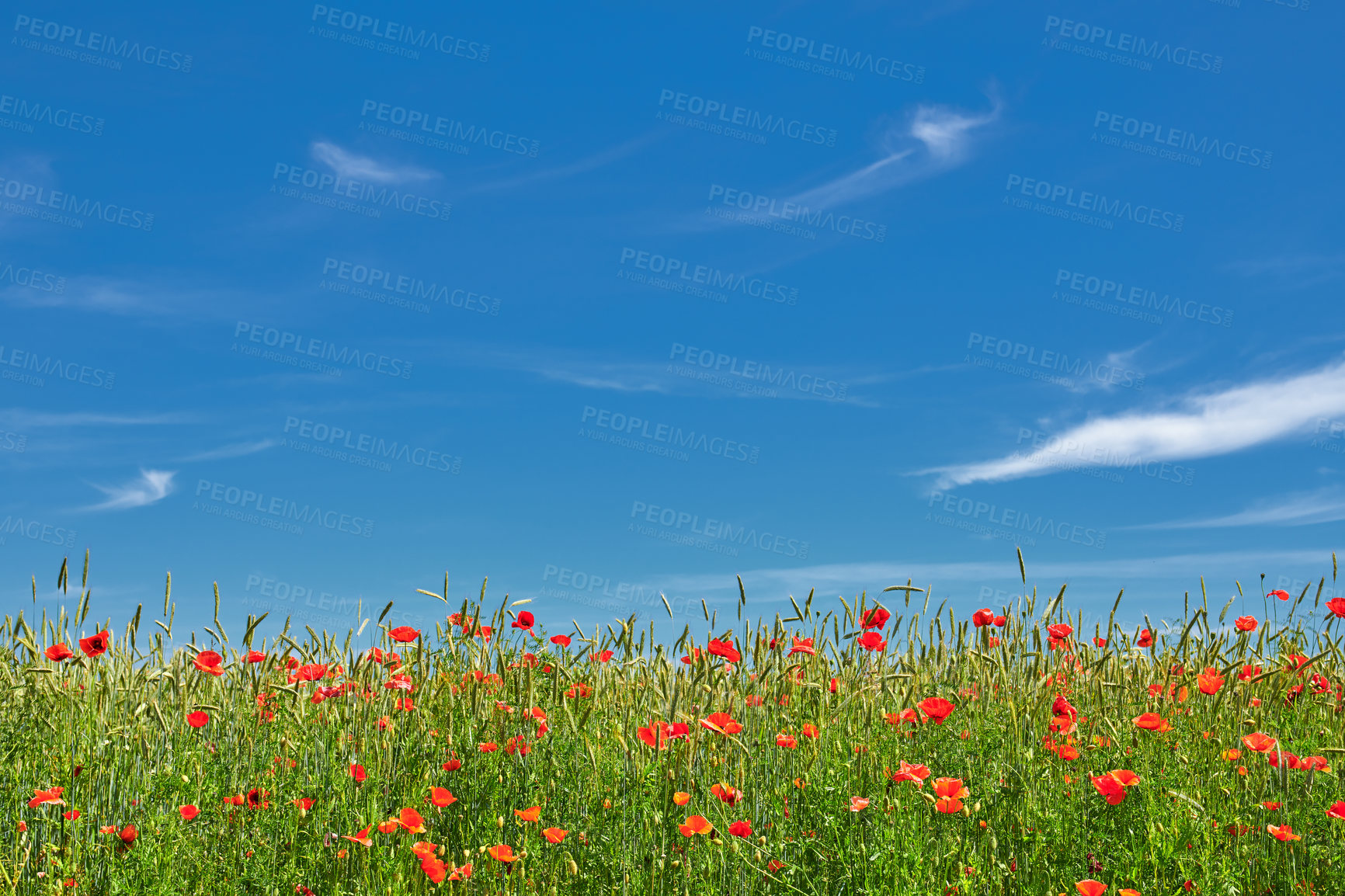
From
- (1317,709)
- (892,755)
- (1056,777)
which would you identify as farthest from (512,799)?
(1317,709)

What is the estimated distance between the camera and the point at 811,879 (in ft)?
12.5

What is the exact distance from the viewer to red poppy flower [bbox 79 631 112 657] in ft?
16.0

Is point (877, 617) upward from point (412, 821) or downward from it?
upward

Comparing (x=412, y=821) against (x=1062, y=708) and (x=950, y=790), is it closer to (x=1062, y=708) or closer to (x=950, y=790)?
(x=950, y=790)

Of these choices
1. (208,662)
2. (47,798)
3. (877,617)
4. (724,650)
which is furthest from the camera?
(877,617)

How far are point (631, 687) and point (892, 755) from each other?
176 cm

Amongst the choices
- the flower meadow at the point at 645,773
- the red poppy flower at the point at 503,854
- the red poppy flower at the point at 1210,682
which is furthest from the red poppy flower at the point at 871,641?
the red poppy flower at the point at 503,854

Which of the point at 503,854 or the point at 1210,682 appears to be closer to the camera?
the point at 503,854

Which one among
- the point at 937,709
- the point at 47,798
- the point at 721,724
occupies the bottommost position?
the point at 47,798

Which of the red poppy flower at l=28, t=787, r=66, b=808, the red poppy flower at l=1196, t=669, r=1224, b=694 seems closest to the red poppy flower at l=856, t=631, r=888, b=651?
the red poppy flower at l=1196, t=669, r=1224, b=694

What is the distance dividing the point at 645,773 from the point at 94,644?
9.85ft

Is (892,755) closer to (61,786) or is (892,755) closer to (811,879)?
(811,879)

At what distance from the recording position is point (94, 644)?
4891 mm

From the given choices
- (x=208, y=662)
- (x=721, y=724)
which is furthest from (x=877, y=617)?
(x=208, y=662)
